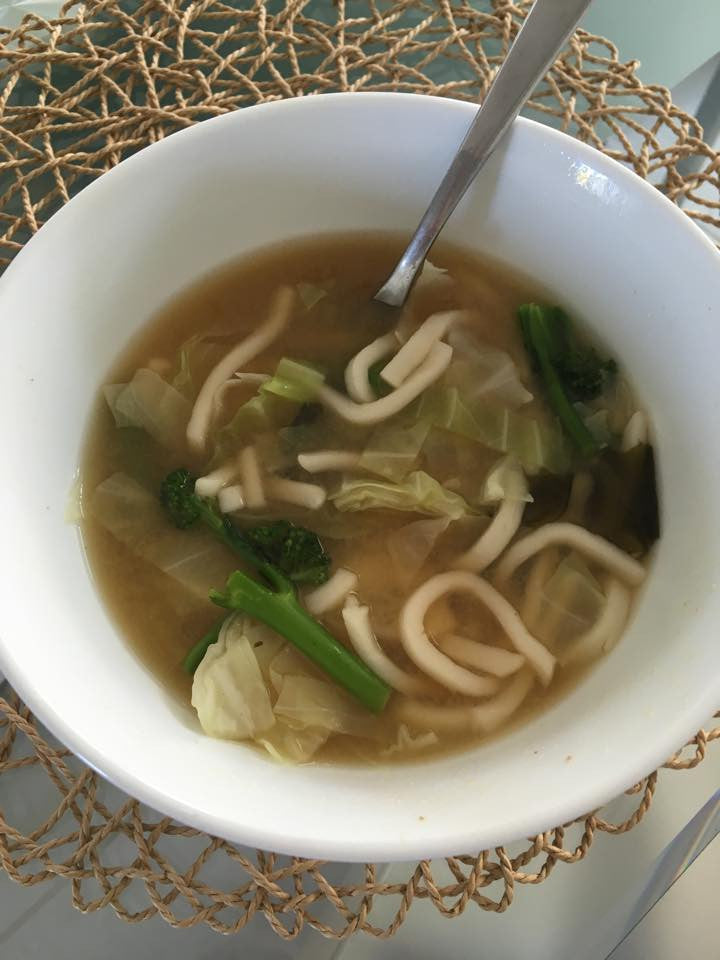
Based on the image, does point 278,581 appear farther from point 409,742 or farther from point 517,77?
point 517,77

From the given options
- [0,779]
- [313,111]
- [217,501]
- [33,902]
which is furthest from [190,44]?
[33,902]

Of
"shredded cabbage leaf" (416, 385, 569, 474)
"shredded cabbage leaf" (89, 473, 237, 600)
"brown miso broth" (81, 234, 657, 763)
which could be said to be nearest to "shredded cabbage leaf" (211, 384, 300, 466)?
"brown miso broth" (81, 234, 657, 763)

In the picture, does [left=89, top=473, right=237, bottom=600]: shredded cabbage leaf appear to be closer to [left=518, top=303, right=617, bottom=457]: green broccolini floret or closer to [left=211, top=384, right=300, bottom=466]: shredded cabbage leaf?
[left=211, top=384, right=300, bottom=466]: shredded cabbage leaf

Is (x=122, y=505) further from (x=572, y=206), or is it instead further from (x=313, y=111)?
(x=572, y=206)

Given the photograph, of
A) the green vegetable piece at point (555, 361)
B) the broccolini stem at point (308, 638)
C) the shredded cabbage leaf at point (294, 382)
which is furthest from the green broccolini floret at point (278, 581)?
the green vegetable piece at point (555, 361)

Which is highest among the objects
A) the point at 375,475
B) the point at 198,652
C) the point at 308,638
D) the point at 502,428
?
the point at 502,428

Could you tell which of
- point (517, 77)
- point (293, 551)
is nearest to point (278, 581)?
point (293, 551)
